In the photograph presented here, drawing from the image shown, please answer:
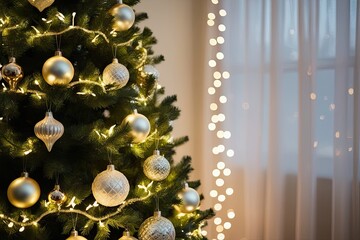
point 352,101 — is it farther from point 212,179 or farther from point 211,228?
point 211,228

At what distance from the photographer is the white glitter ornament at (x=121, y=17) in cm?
119

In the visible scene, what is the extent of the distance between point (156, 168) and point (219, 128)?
1320 mm

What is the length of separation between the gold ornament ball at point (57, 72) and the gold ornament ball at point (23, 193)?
27cm

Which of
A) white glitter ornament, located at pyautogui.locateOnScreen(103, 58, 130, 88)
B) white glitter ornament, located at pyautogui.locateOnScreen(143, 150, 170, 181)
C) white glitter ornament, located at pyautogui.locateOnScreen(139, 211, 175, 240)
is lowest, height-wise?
white glitter ornament, located at pyautogui.locateOnScreen(139, 211, 175, 240)

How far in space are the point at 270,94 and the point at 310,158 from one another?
41 cm

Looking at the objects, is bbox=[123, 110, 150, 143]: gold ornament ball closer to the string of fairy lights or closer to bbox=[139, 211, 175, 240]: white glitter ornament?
bbox=[139, 211, 175, 240]: white glitter ornament

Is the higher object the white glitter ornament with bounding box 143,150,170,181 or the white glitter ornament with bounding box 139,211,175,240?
the white glitter ornament with bounding box 143,150,170,181

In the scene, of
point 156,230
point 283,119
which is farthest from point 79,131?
point 283,119

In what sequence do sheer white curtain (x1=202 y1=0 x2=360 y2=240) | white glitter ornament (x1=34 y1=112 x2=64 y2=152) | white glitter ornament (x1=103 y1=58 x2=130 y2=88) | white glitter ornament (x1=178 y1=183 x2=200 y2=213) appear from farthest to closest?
sheer white curtain (x1=202 y1=0 x2=360 y2=240) < white glitter ornament (x1=178 y1=183 x2=200 y2=213) < white glitter ornament (x1=103 y1=58 x2=130 y2=88) < white glitter ornament (x1=34 y1=112 x2=64 y2=152)

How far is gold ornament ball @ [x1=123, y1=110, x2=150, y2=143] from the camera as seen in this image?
1141 mm

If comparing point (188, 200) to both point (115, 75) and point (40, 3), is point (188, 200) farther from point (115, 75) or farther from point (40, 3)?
point (40, 3)

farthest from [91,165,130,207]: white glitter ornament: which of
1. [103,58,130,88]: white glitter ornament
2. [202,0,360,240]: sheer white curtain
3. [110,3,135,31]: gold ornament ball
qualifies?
[202,0,360,240]: sheer white curtain

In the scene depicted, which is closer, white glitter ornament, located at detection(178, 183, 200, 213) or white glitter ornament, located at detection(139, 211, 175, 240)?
white glitter ornament, located at detection(139, 211, 175, 240)

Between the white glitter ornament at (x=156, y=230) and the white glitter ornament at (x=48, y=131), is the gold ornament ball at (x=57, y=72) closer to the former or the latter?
the white glitter ornament at (x=48, y=131)
